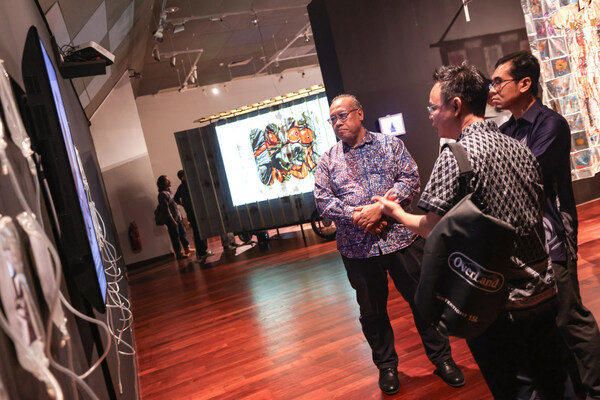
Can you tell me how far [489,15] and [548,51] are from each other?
840mm

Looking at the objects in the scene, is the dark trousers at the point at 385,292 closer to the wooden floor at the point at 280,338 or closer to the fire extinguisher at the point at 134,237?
the wooden floor at the point at 280,338

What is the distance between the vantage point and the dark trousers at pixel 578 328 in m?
2.03

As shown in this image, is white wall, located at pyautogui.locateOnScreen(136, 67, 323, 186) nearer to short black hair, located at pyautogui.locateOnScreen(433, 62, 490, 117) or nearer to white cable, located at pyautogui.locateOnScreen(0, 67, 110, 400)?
short black hair, located at pyautogui.locateOnScreen(433, 62, 490, 117)

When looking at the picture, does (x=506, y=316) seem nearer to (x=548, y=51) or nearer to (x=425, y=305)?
(x=425, y=305)

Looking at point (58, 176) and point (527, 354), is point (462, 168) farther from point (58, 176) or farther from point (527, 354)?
point (58, 176)

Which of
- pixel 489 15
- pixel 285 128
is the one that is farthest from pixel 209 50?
pixel 489 15

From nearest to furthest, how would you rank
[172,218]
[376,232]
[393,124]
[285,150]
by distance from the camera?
[376,232] < [393,124] < [285,150] < [172,218]

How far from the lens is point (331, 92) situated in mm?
5582

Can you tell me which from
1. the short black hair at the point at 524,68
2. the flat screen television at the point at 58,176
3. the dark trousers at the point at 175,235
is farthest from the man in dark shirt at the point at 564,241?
the dark trousers at the point at 175,235

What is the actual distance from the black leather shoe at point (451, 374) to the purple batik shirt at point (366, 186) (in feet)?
2.42

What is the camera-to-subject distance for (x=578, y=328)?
204 cm

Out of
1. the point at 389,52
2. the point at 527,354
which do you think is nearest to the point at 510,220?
the point at 527,354

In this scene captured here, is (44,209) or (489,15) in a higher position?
(489,15)

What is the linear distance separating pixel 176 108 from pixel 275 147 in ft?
19.6
